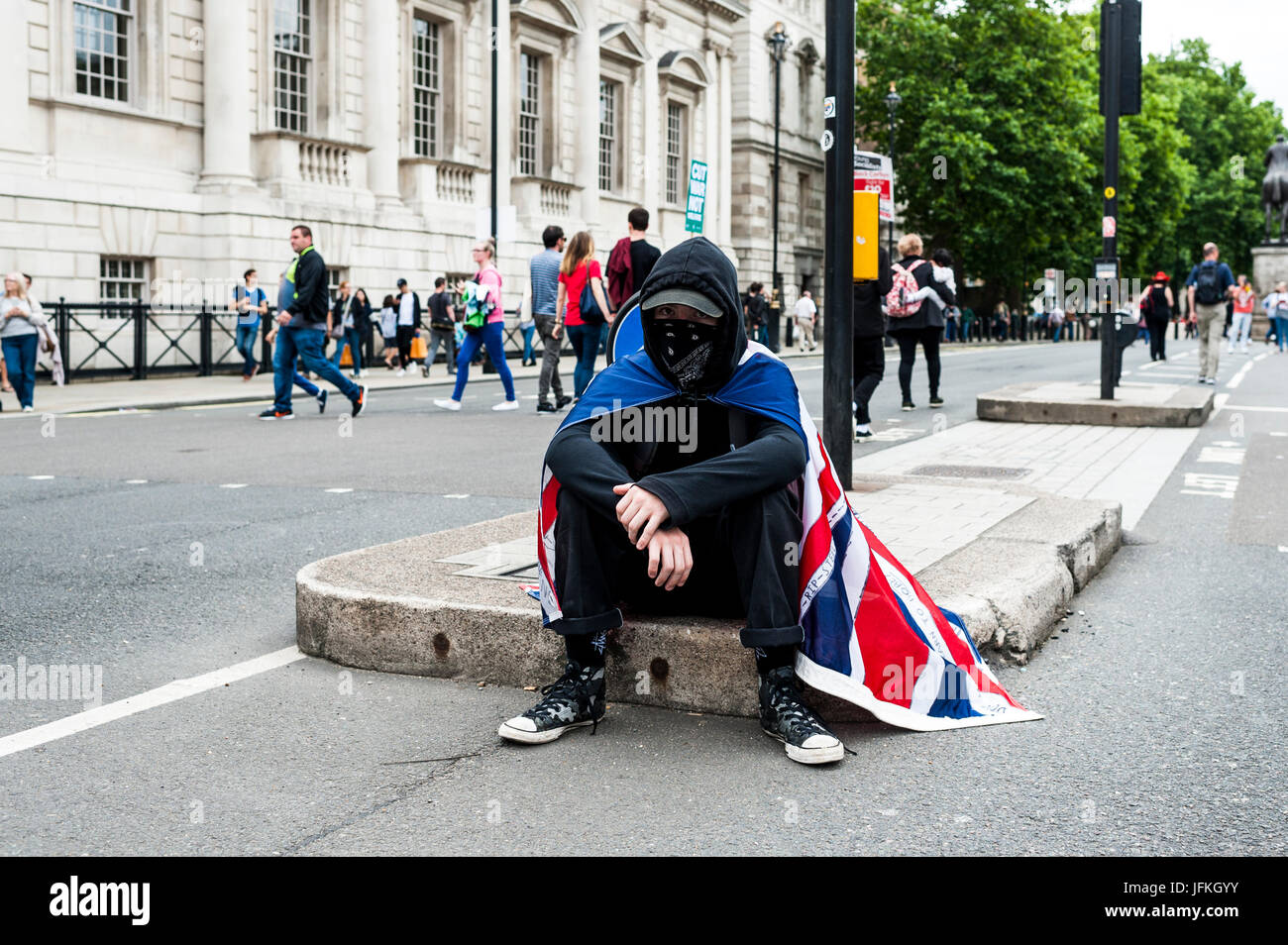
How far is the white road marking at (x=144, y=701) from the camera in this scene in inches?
148

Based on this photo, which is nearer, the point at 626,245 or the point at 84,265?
the point at 626,245

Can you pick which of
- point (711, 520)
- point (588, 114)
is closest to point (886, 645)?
point (711, 520)

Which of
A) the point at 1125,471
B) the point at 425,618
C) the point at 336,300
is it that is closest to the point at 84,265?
the point at 336,300

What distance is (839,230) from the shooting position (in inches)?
262

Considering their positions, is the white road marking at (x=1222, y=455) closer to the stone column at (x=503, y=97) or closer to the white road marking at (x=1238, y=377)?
the white road marking at (x=1238, y=377)

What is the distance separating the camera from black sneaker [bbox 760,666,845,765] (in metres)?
3.55

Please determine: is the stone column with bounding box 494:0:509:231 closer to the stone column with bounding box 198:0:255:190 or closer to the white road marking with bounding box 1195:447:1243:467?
the stone column with bounding box 198:0:255:190

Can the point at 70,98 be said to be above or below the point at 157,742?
above

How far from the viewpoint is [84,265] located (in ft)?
73.4

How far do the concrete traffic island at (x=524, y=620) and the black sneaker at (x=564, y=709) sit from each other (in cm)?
20

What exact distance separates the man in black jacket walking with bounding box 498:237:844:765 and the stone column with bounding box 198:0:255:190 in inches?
864

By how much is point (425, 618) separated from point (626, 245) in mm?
9268

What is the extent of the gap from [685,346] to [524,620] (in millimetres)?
1000
